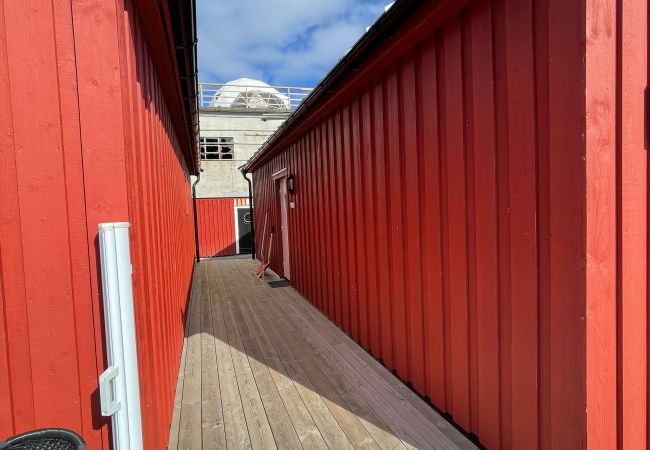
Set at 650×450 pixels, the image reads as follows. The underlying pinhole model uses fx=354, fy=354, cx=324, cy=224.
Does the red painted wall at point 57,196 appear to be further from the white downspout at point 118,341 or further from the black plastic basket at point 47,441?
the black plastic basket at point 47,441

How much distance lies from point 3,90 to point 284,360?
2.92 metres

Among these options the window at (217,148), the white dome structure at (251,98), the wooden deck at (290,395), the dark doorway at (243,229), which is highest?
the white dome structure at (251,98)

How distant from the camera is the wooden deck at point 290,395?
2.26m

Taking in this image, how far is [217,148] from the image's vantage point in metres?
16.6

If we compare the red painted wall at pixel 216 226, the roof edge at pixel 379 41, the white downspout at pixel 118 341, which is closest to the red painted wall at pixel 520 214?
the roof edge at pixel 379 41

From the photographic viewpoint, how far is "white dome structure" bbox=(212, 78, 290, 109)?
727 inches

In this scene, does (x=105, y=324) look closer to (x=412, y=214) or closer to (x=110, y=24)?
(x=110, y=24)

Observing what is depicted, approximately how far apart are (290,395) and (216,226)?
11.3 meters

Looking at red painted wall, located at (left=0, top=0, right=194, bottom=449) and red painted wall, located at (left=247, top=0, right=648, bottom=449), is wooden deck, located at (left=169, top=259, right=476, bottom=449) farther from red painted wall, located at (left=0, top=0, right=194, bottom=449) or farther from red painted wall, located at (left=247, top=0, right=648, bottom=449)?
red painted wall, located at (left=0, top=0, right=194, bottom=449)

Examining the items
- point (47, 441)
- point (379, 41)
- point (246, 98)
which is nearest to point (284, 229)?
point (379, 41)

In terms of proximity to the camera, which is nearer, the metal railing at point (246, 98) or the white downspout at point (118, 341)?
the white downspout at point (118, 341)

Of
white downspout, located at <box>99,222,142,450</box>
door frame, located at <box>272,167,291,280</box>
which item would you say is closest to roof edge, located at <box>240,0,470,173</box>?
white downspout, located at <box>99,222,142,450</box>

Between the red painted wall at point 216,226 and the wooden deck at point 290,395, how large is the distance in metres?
8.88

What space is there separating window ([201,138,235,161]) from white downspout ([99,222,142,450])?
15.8 metres
